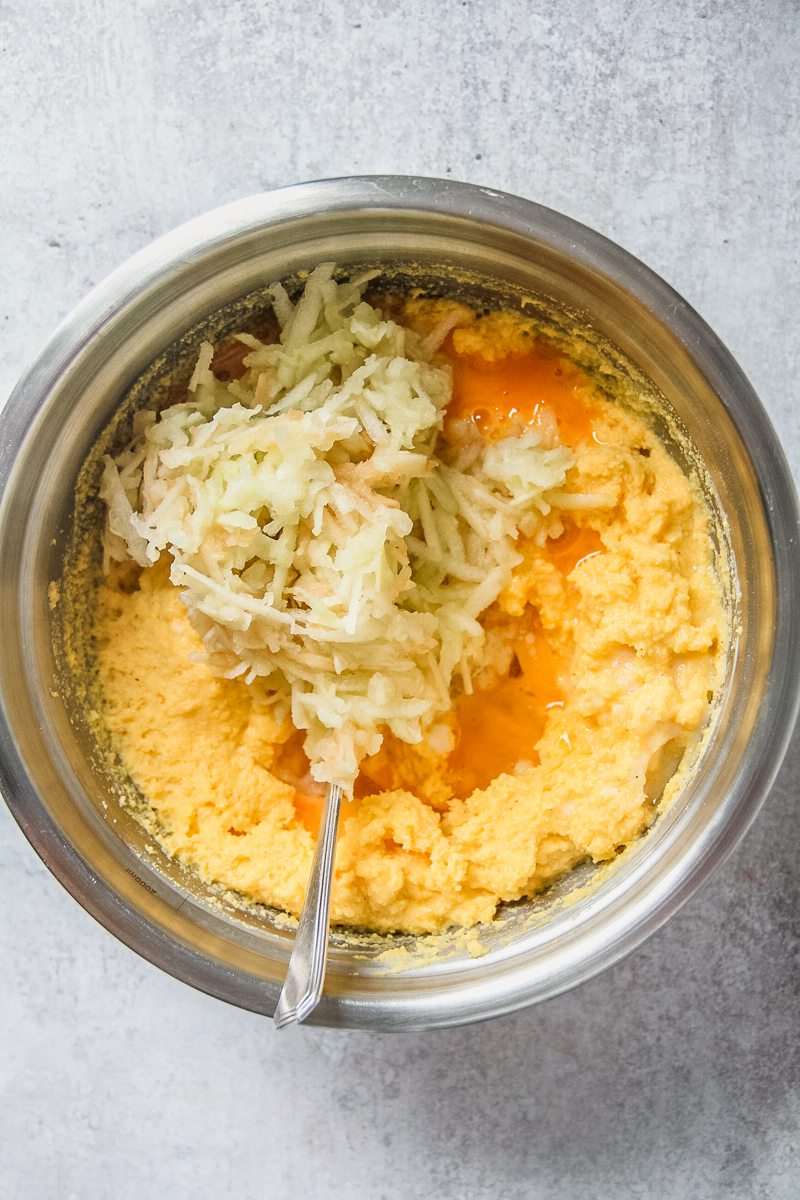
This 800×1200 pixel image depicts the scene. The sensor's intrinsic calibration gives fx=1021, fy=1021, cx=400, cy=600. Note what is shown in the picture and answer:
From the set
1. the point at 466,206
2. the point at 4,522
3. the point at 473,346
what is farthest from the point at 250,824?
the point at 466,206

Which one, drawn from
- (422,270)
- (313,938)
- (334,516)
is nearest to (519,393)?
(422,270)

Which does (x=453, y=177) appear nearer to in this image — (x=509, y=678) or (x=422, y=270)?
(x=422, y=270)

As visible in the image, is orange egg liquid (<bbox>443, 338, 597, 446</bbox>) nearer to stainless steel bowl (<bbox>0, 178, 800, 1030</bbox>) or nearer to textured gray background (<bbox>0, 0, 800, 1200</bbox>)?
stainless steel bowl (<bbox>0, 178, 800, 1030</bbox>)

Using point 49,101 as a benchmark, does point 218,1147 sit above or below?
below

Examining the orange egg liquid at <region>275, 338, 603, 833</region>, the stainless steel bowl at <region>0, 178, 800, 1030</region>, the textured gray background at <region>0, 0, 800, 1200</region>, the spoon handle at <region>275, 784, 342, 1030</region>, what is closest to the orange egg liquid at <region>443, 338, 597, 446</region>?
the orange egg liquid at <region>275, 338, 603, 833</region>

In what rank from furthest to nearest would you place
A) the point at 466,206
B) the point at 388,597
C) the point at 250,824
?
1. the point at 250,824
2. the point at 388,597
3. the point at 466,206

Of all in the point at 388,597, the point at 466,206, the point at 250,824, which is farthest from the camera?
the point at 250,824

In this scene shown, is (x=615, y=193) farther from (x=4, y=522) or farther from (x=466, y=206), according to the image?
(x=4, y=522)
